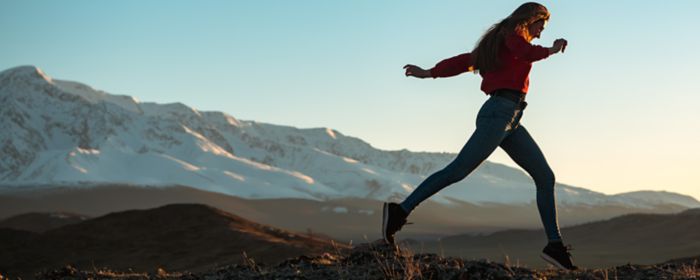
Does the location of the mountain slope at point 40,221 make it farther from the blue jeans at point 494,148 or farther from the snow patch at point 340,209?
the snow patch at point 340,209

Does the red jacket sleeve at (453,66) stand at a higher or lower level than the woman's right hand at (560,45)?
lower

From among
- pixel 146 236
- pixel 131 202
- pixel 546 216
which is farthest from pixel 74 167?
pixel 546 216

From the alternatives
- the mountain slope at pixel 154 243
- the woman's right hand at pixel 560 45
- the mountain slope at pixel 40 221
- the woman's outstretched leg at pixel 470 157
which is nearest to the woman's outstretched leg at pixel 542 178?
the woman's outstretched leg at pixel 470 157

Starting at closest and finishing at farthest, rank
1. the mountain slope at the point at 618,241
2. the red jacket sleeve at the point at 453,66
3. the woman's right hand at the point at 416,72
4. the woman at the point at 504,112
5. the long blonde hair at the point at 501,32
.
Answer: the woman at the point at 504,112 < the long blonde hair at the point at 501,32 < the red jacket sleeve at the point at 453,66 < the woman's right hand at the point at 416,72 < the mountain slope at the point at 618,241

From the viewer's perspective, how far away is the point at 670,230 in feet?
168

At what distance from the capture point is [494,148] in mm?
5059

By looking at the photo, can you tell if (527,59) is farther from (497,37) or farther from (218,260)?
(218,260)

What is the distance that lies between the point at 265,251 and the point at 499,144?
30053 millimetres

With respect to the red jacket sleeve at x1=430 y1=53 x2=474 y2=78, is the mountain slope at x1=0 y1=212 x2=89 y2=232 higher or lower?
lower

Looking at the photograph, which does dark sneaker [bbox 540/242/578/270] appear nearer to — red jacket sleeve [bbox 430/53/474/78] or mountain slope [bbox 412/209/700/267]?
red jacket sleeve [bbox 430/53/474/78]

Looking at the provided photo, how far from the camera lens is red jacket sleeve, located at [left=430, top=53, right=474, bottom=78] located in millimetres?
5379

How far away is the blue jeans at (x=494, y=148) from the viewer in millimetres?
5027

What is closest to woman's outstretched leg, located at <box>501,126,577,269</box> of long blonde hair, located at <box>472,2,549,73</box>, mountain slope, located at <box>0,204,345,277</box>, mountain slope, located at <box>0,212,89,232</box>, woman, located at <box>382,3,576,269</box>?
woman, located at <box>382,3,576,269</box>

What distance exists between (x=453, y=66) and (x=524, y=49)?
0.60m
